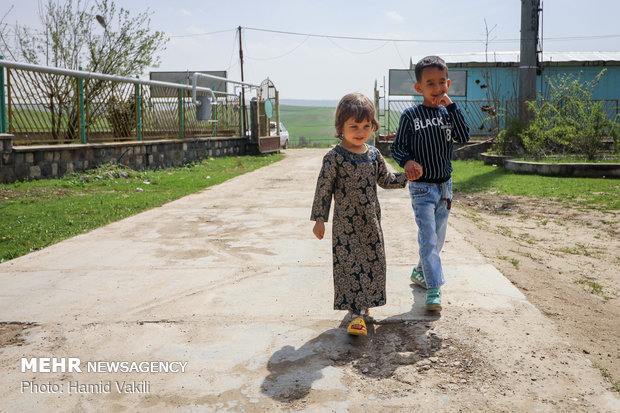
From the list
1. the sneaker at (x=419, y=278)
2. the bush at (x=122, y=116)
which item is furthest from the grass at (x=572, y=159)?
the sneaker at (x=419, y=278)

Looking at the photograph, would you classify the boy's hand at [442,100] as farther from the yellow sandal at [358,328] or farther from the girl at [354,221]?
the yellow sandal at [358,328]

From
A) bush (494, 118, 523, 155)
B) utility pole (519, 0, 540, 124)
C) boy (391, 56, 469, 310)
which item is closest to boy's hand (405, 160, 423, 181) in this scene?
boy (391, 56, 469, 310)

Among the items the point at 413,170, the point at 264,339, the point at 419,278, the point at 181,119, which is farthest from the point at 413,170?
the point at 181,119

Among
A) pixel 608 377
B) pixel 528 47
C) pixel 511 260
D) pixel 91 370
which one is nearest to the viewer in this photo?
pixel 608 377

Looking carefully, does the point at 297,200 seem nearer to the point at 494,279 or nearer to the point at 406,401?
the point at 494,279

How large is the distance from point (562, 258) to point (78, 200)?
6475mm

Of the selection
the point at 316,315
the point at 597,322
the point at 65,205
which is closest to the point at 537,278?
the point at 597,322

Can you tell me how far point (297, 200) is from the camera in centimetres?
859

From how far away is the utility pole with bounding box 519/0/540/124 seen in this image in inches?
532

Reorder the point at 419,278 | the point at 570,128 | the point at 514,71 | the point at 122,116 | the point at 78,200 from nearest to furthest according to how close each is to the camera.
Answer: the point at 419,278, the point at 78,200, the point at 570,128, the point at 122,116, the point at 514,71

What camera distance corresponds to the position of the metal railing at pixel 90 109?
10242mm

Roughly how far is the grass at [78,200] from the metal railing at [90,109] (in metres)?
1.01

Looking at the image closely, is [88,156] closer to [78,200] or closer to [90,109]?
[90,109]

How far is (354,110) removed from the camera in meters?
3.22
